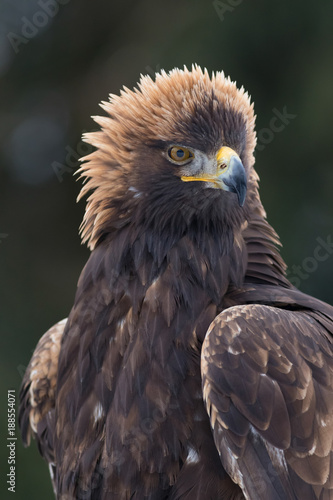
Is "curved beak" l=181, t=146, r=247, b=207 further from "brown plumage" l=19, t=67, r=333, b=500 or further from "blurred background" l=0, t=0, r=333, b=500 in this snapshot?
"blurred background" l=0, t=0, r=333, b=500

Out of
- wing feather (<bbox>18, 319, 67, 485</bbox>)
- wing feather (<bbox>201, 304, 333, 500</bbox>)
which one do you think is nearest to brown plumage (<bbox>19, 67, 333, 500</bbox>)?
wing feather (<bbox>201, 304, 333, 500</bbox>)

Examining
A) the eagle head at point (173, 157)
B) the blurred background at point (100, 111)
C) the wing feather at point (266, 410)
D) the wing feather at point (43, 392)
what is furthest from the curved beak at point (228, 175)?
the blurred background at point (100, 111)

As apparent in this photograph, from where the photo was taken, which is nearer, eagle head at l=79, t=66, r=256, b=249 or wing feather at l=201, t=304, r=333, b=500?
wing feather at l=201, t=304, r=333, b=500

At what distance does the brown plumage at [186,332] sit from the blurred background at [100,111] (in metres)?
3.04

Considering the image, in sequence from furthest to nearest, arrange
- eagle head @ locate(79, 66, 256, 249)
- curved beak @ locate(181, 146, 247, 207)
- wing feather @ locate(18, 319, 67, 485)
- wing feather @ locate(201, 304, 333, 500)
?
1. wing feather @ locate(18, 319, 67, 485)
2. eagle head @ locate(79, 66, 256, 249)
3. curved beak @ locate(181, 146, 247, 207)
4. wing feather @ locate(201, 304, 333, 500)

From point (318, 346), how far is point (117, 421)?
0.91 metres

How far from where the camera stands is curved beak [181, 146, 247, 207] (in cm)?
322

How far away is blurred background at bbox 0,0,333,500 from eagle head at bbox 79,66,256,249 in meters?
3.01

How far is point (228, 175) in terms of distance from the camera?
3.24 m

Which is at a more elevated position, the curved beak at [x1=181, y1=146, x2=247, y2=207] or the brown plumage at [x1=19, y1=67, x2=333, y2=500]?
the curved beak at [x1=181, y1=146, x2=247, y2=207]

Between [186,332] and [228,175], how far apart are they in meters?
0.70

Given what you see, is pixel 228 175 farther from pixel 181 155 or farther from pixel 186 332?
pixel 186 332

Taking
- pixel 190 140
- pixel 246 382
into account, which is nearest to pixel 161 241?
pixel 190 140

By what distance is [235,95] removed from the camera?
11.7ft
